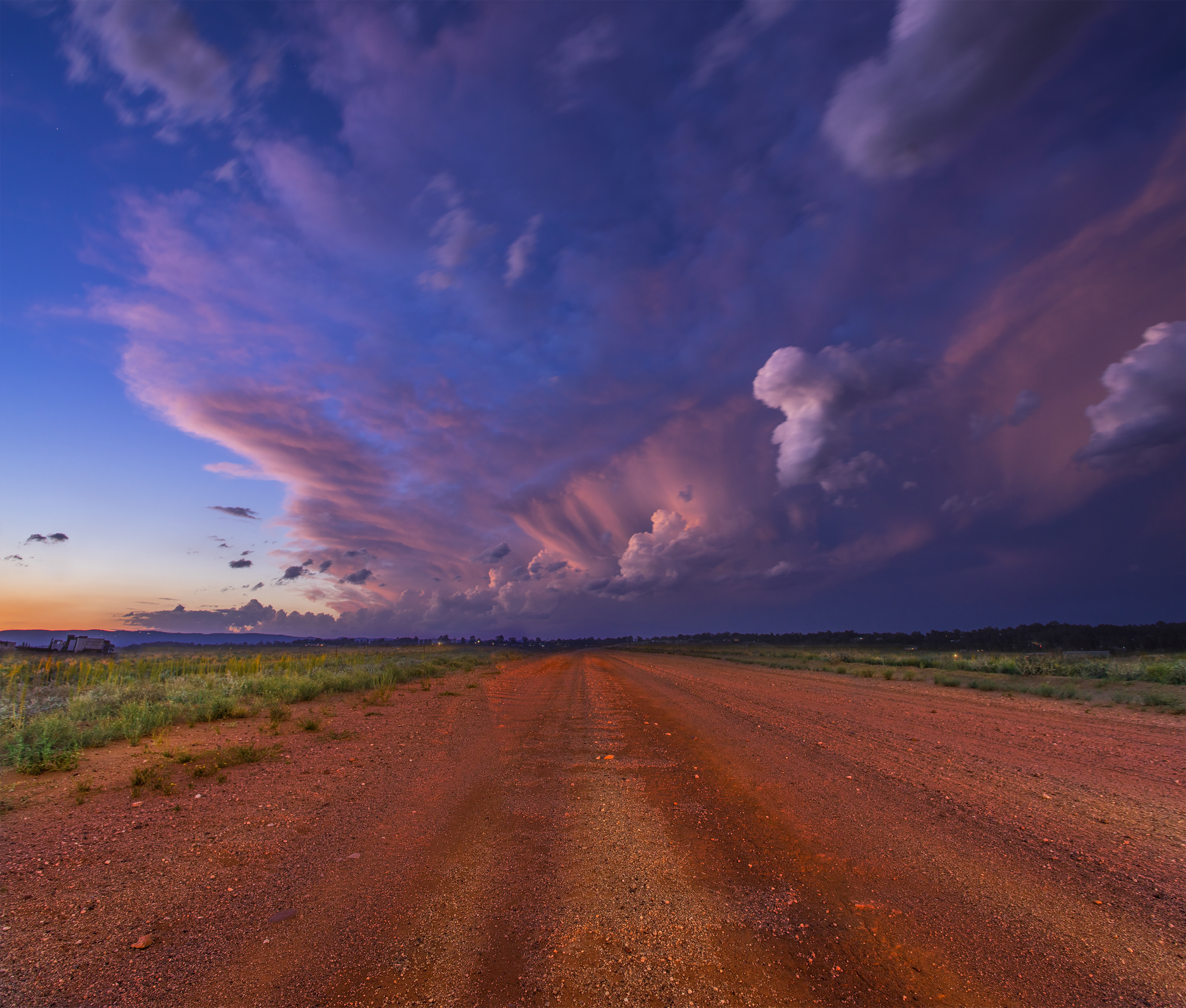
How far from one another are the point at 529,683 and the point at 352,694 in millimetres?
9233

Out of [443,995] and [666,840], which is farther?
[666,840]

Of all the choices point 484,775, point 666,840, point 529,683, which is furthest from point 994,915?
point 529,683

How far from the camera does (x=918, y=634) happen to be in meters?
130

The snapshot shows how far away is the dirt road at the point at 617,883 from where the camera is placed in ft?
11.6

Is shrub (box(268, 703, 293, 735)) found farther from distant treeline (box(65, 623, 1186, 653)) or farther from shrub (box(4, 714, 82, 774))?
distant treeline (box(65, 623, 1186, 653))

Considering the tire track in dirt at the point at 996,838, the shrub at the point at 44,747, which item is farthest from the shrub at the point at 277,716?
the tire track in dirt at the point at 996,838

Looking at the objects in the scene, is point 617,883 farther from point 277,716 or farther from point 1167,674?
point 1167,674

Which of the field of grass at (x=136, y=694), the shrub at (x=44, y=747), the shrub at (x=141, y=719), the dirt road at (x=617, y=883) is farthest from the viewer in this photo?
the shrub at (x=141, y=719)

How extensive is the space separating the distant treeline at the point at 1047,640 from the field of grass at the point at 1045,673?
38.6 m

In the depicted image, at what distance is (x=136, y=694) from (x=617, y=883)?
55.9 feet

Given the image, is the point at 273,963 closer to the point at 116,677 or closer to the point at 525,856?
the point at 525,856

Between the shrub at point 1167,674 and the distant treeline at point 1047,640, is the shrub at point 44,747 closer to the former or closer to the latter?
the shrub at point 1167,674

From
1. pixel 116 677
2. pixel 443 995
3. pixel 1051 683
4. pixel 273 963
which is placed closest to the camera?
pixel 443 995

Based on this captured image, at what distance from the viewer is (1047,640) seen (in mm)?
99062
